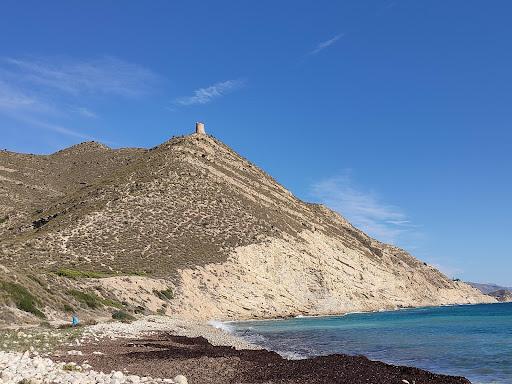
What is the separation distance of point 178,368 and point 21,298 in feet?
75.5

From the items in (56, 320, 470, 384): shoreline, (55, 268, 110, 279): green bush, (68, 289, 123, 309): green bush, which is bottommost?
(56, 320, 470, 384): shoreline

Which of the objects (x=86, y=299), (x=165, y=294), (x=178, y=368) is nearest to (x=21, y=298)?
(x=86, y=299)

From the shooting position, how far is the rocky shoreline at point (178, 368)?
542 inches

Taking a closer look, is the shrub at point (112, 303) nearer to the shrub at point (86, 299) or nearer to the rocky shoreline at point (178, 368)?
the shrub at point (86, 299)

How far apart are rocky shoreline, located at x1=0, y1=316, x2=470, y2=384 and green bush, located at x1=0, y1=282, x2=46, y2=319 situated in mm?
13161

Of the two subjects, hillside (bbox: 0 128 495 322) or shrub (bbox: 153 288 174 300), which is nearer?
hillside (bbox: 0 128 495 322)

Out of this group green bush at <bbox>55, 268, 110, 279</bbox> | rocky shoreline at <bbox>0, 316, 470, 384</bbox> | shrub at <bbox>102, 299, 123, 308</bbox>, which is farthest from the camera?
green bush at <bbox>55, 268, 110, 279</bbox>

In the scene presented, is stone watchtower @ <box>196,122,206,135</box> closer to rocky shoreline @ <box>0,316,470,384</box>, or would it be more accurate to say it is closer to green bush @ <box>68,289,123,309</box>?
green bush @ <box>68,289,123,309</box>

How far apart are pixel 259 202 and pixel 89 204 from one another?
31.9 metres

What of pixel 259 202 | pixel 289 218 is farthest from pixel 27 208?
pixel 289 218

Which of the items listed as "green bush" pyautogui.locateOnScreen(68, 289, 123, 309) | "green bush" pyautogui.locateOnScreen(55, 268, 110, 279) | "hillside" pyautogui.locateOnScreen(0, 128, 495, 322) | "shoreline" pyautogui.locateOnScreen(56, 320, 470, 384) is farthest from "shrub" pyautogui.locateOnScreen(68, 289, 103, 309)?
"shoreline" pyautogui.locateOnScreen(56, 320, 470, 384)

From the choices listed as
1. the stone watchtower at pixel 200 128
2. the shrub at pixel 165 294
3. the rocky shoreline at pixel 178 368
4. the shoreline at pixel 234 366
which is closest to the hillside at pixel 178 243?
the shrub at pixel 165 294

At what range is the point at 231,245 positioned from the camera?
7581cm

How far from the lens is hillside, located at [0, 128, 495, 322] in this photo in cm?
5644
